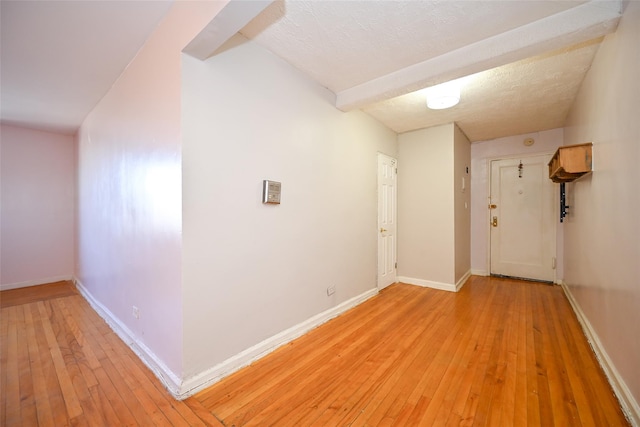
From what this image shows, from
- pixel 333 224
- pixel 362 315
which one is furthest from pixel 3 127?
pixel 362 315

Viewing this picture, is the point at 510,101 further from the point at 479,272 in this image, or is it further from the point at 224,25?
the point at 224,25

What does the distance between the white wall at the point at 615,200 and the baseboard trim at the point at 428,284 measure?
142 centimetres

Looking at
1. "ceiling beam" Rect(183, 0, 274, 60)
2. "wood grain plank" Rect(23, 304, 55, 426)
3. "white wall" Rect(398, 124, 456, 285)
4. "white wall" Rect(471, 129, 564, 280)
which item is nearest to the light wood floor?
"wood grain plank" Rect(23, 304, 55, 426)

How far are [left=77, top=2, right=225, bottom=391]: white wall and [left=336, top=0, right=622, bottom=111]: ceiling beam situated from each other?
1.72 m

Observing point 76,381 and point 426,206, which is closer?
point 76,381

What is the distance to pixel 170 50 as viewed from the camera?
1.81 meters

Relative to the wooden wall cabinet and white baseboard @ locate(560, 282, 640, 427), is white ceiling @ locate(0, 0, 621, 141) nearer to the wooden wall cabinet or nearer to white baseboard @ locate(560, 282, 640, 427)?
the wooden wall cabinet

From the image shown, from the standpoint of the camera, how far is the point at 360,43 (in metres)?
2.10

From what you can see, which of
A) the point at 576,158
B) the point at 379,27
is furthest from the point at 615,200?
the point at 379,27

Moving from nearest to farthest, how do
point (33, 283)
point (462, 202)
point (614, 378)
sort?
1. point (614, 378)
2. point (33, 283)
3. point (462, 202)

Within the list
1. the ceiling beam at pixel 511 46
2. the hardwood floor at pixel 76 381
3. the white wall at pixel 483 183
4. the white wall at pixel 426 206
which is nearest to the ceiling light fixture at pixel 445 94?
the ceiling beam at pixel 511 46

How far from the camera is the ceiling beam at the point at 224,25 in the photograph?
4.43 ft

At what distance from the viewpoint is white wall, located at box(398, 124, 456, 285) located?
Result: 3.91m

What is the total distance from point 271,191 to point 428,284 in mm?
3178
